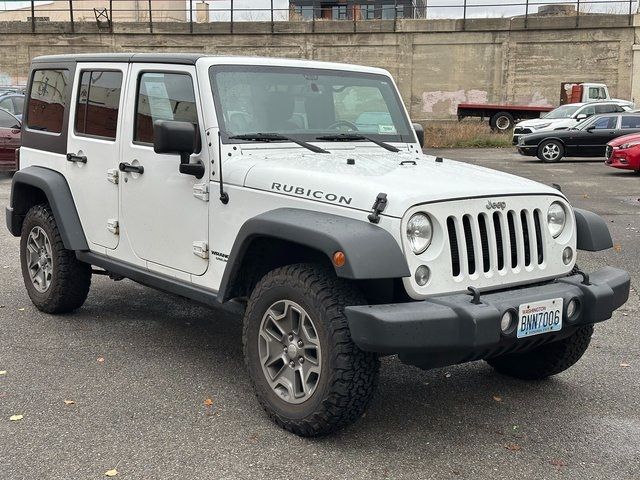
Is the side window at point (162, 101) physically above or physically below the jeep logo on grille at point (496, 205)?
above

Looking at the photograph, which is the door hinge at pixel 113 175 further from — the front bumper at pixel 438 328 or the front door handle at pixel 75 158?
the front bumper at pixel 438 328

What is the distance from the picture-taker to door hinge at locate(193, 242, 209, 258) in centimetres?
452

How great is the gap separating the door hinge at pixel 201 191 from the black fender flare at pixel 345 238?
62 cm

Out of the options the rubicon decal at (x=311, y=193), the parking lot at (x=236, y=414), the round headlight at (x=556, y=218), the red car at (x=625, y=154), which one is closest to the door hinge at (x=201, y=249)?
the rubicon decal at (x=311, y=193)

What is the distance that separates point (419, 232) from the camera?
3.65 m

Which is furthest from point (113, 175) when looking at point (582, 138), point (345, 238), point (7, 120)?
point (582, 138)

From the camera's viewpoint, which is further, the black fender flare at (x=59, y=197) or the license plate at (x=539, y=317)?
the black fender flare at (x=59, y=197)

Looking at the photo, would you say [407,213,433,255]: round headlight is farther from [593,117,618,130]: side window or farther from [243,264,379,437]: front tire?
[593,117,618,130]: side window

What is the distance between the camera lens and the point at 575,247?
425 cm

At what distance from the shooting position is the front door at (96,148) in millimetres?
5301

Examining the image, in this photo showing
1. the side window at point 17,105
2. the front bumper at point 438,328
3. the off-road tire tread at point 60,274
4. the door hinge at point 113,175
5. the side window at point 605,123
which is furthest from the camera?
the side window at point 605,123

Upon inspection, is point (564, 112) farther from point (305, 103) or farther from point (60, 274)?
point (60, 274)

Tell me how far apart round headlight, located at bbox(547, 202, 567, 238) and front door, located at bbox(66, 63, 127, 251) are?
2874mm

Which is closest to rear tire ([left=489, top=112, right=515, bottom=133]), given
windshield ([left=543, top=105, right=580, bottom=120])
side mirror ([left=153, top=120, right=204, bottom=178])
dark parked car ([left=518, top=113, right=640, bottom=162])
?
windshield ([left=543, top=105, right=580, bottom=120])
